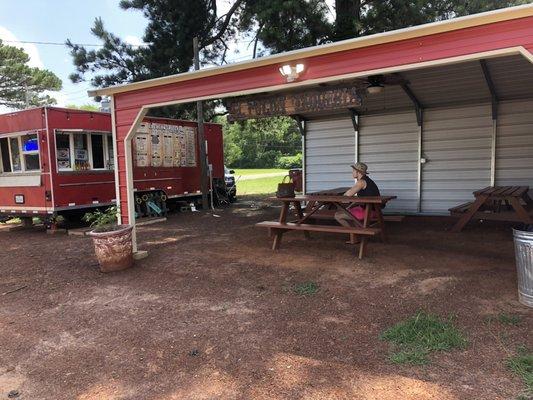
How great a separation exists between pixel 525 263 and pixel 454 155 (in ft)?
20.9

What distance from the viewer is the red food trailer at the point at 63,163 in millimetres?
9188

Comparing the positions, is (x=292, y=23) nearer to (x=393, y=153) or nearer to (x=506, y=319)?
(x=393, y=153)

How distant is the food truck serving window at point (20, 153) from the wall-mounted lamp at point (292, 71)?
6.72 metres

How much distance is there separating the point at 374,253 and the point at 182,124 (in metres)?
8.40

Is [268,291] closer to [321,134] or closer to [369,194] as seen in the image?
[369,194]

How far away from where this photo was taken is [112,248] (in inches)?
235

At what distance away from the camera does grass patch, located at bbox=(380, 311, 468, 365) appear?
325 centimetres

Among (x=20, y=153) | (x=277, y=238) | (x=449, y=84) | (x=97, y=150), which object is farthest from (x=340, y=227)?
(x=20, y=153)

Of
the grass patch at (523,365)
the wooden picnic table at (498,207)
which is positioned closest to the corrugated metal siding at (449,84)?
the wooden picnic table at (498,207)

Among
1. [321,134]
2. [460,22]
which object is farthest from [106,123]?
[460,22]

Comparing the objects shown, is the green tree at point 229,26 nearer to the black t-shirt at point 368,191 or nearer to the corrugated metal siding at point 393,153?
the corrugated metal siding at point 393,153

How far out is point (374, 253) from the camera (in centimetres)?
637

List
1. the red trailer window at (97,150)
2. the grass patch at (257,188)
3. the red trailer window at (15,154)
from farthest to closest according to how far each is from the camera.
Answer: the grass patch at (257,188)
the red trailer window at (97,150)
the red trailer window at (15,154)

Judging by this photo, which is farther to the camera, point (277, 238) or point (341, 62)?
point (277, 238)
